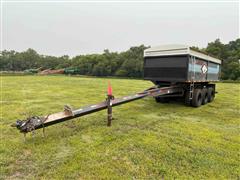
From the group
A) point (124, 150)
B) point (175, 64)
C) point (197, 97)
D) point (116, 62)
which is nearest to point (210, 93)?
point (197, 97)

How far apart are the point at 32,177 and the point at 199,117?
202 inches

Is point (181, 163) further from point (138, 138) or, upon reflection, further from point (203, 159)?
point (138, 138)

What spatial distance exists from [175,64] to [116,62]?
57.2m

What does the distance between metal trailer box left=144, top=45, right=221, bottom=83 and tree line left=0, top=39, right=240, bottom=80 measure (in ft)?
83.8

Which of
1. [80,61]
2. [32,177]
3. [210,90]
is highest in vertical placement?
[80,61]

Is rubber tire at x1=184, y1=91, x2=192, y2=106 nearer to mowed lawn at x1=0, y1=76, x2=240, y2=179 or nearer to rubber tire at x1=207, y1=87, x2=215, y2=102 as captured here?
rubber tire at x1=207, y1=87, x2=215, y2=102

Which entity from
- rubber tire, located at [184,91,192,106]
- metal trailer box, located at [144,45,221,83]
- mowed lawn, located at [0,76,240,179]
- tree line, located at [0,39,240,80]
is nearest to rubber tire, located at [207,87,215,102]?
metal trailer box, located at [144,45,221,83]

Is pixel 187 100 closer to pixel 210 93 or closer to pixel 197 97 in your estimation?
pixel 197 97

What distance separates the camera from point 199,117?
627cm

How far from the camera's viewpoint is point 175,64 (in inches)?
295

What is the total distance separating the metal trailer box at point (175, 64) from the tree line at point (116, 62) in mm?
25544

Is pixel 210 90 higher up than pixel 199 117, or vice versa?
pixel 210 90

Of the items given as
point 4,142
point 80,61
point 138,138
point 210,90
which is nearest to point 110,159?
point 138,138

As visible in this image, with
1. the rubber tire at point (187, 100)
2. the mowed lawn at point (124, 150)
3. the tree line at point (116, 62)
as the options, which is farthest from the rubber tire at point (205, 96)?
the tree line at point (116, 62)
